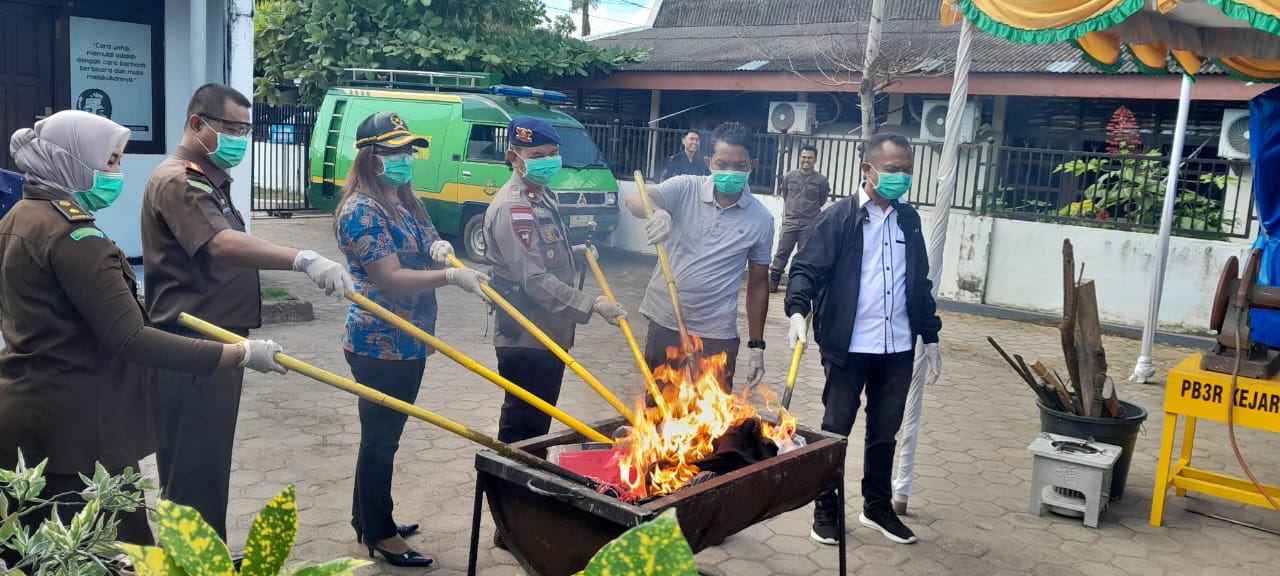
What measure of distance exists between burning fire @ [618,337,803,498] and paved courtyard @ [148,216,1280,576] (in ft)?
2.94

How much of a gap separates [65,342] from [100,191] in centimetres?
48

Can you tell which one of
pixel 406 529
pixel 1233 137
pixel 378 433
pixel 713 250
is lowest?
pixel 406 529

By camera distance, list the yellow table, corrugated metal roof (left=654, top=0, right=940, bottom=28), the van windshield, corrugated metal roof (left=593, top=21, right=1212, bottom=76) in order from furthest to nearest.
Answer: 1. corrugated metal roof (left=654, top=0, right=940, bottom=28)
2. the van windshield
3. corrugated metal roof (left=593, top=21, right=1212, bottom=76)
4. the yellow table

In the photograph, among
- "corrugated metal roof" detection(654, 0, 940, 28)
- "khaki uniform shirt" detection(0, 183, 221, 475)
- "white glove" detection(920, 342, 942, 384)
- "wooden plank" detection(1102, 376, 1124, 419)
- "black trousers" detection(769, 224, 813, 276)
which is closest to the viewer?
"khaki uniform shirt" detection(0, 183, 221, 475)

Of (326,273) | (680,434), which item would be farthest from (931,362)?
(326,273)

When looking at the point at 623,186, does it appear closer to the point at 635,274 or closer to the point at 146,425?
the point at 635,274

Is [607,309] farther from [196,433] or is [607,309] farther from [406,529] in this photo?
[196,433]

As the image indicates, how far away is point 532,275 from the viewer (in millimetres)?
4305

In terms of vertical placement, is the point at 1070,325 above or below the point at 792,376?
above

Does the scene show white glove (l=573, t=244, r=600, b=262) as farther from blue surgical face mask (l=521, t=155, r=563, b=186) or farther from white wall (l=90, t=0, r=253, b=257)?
white wall (l=90, t=0, r=253, b=257)

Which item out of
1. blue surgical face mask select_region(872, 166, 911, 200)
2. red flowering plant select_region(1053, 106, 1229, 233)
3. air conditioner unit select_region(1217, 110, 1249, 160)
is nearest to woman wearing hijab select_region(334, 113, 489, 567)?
blue surgical face mask select_region(872, 166, 911, 200)

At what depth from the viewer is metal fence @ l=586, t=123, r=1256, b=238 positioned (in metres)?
10.9

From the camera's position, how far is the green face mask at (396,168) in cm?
403

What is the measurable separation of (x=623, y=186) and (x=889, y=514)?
1161 cm
